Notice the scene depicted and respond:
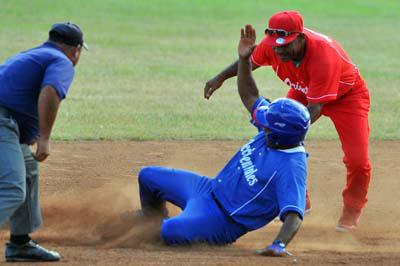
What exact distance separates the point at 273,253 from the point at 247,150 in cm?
96

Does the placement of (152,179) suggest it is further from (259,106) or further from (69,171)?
(69,171)

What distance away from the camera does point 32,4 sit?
3200cm

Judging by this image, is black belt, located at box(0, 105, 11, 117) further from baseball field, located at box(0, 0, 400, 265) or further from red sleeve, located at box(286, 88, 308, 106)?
red sleeve, located at box(286, 88, 308, 106)

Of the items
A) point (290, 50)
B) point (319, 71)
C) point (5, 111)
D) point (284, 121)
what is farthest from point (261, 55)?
point (5, 111)

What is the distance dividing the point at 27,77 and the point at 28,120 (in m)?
0.33

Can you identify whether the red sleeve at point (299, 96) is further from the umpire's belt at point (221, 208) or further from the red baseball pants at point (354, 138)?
the umpire's belt at point (221, 208)

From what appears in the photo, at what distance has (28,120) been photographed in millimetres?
6562

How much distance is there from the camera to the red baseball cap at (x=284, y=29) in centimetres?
791

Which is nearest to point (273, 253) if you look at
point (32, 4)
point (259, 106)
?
point (259, 106)

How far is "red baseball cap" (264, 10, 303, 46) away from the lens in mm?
7914

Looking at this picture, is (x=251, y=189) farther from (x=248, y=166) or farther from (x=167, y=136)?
(x=167, y=136)

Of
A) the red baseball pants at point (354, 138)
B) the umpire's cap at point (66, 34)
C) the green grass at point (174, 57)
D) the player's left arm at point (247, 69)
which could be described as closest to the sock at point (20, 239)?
the umpire's cap at point (66, 34)

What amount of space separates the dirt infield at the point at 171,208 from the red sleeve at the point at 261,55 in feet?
5.21

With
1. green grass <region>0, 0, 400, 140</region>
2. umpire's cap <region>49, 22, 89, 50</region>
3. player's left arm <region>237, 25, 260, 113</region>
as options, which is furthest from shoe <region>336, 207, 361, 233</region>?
green grass <region>0, 0, 400, 140</region>
